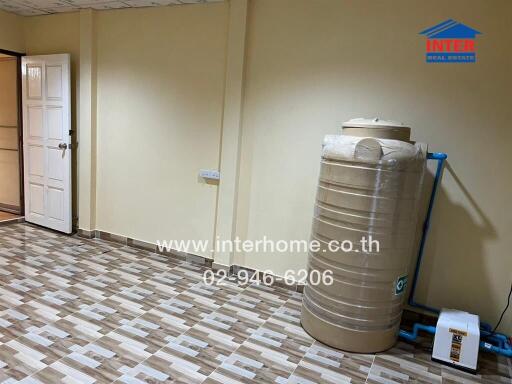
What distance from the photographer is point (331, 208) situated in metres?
2.46

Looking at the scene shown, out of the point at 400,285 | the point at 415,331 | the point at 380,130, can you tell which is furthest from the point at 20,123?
the point at 415,331

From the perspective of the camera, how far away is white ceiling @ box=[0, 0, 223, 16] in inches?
145

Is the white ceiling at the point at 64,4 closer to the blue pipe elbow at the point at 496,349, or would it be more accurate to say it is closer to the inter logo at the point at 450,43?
the inter logo at the point at 450,43

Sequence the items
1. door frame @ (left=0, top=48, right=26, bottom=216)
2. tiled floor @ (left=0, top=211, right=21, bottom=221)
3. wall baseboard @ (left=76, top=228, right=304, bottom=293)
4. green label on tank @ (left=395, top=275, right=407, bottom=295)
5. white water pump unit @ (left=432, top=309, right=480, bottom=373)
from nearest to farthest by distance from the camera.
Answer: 1. white water pump unit @ (left=432, top=309, right=480, bottom=373)
2. green label on tank @ (left=395, top=275, right=407, bottom=295)
3. wall baseboard @ (left=76, top=228, right=304, bottom=293)
4. door frame @ (left=0, top=48, right=26, bottom=216)
5. tiled floor @ (left=0, top=211, right=21, bottom=221)

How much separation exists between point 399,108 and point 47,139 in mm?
4106

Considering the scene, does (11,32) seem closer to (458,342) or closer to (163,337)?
(163,337)

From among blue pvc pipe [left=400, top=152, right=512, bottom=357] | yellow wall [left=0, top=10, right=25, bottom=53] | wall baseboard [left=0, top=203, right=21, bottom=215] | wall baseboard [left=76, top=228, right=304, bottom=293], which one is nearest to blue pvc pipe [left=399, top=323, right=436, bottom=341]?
blue pvc pipe [left=400, top=152, right=512, bottom=357]

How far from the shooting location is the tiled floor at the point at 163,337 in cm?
219

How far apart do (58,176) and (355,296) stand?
3.85m

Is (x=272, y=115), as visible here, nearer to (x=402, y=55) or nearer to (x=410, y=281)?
(x=402, y=55)

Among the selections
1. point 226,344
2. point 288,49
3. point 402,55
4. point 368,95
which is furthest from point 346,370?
point 288,49

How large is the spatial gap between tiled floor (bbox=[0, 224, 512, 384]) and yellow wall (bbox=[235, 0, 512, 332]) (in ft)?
2.11

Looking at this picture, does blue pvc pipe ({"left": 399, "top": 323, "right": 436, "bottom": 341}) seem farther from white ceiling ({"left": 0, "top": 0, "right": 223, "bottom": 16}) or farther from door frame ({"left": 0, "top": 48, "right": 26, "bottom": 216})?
door frame ({"left": 0, "top": 48, "right": 26, "bottom": 216})

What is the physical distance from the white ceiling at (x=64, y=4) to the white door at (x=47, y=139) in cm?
53
